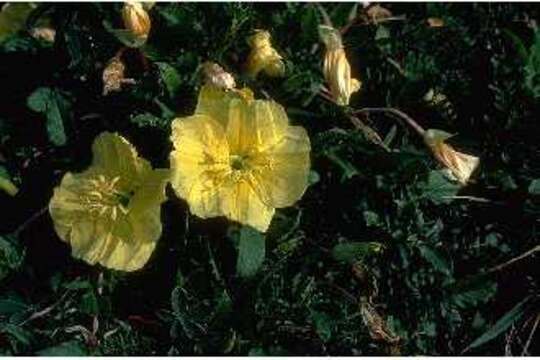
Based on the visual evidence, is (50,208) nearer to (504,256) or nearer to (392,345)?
(392,345)

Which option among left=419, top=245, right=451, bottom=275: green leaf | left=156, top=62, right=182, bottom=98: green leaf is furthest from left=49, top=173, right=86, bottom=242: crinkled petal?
left=419, top=245, right=451, bottom=275: green leaf

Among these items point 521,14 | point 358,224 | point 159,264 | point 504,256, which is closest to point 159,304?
point 159,264

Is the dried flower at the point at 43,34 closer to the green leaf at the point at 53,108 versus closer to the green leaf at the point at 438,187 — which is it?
the green leaf at the point at 53,108

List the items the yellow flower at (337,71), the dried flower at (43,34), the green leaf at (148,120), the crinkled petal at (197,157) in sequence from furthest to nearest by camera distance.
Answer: the dried flower at (43,34) → the yellow flower at (337,71) → the green leaf at (148,120) → the crinkled petal at (197,157)

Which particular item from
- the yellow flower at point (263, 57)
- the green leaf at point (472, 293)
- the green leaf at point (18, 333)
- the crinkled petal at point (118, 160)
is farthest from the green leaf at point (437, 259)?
the green leaf at point (18, 333)

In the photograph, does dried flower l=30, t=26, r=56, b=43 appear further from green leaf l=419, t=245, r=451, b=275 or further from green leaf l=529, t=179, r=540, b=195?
green leaf l=529, t=179, r=540, b=195

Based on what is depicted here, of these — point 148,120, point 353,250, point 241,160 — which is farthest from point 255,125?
point 353,250
